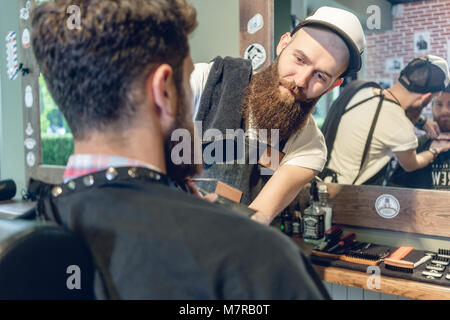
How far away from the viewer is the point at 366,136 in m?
2.04

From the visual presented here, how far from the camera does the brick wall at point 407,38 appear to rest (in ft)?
5.66

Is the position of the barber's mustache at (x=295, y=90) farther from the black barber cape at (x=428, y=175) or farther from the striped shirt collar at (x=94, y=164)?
the striped shirt collar at (x=94, y=164)

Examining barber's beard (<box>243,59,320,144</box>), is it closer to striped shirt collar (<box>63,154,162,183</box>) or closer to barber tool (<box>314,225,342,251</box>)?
barber tool (<box>314,225,342,251</box>)

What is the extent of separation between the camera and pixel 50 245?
26.5 inches

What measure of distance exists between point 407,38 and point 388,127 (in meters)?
0.44

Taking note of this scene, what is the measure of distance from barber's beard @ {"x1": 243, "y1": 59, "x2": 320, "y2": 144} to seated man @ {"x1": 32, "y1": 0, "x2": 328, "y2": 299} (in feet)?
2.72

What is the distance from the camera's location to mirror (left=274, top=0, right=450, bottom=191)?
1734 millimetres

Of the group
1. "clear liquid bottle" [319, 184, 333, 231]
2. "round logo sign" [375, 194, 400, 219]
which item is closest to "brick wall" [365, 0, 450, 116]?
"round logo sign" [375, 194, 400, 219]

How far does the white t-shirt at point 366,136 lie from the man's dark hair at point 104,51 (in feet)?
4.83

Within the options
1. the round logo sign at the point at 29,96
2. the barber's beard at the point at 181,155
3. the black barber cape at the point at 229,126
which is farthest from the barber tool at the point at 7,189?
the barber's beard at the point at 181,155

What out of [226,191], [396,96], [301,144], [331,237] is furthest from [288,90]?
[331,237]

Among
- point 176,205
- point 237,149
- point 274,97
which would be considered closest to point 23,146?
point 237,149
